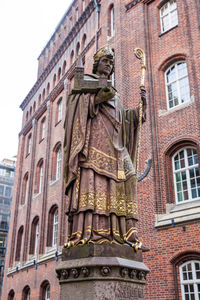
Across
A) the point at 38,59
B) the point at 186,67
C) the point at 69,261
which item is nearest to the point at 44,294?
the point at 186,67

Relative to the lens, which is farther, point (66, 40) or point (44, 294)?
point (66, 40)

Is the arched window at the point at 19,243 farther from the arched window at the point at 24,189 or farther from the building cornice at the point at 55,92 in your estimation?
the building cornice at the point at 55,92

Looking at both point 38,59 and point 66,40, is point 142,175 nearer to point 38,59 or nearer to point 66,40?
point 66,40

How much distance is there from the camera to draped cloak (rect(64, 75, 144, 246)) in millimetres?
3525

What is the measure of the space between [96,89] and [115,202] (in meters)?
1.35

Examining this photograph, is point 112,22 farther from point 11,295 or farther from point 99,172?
point 11,295

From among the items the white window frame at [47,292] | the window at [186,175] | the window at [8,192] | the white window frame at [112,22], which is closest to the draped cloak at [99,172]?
the window at [186,175]

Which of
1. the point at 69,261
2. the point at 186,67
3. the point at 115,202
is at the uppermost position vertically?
the point at 186,67

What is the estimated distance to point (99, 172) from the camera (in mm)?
3705

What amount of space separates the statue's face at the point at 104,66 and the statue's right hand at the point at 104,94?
1.28ft

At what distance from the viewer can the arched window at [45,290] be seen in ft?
57.8

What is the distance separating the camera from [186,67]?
13.8m

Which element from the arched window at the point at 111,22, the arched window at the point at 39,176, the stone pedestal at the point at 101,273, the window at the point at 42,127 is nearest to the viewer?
the stone pedestal at the point at 101,273

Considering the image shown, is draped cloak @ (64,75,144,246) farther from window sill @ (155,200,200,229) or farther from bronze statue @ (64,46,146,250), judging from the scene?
window sill @ (155,200,200,229)
